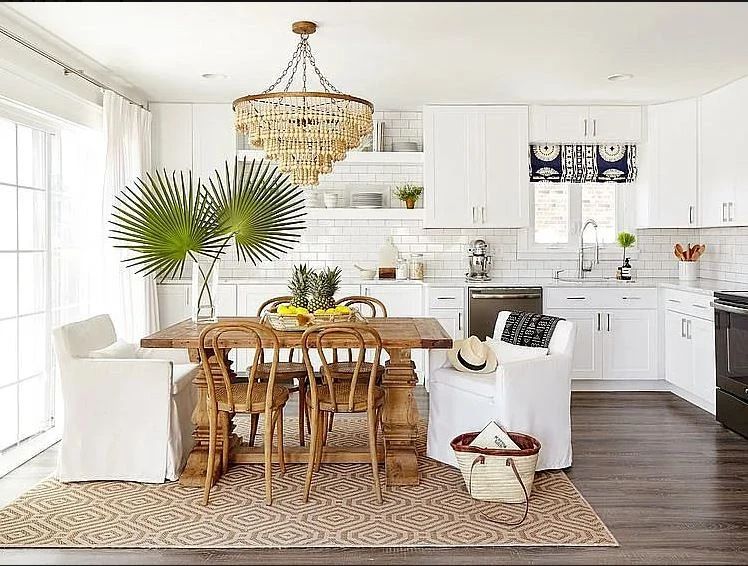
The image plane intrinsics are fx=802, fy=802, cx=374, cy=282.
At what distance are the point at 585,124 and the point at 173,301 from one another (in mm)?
4043

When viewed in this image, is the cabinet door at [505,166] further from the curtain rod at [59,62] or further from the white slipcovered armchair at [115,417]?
the white slipcovered armchair at [115,417]

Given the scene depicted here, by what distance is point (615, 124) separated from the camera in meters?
7.31

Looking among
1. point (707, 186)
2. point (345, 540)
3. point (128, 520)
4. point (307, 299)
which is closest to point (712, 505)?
point (345, 540)

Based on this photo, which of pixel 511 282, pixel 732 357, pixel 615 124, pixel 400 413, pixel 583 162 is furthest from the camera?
pixel 583 162

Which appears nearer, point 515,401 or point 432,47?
point 515,401

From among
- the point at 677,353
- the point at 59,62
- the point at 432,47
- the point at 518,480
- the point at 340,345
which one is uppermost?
the point at 432,47

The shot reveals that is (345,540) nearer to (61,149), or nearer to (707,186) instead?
(61,149)

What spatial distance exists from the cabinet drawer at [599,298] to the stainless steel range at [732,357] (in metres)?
1.19

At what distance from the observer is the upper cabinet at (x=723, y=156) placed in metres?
6.21

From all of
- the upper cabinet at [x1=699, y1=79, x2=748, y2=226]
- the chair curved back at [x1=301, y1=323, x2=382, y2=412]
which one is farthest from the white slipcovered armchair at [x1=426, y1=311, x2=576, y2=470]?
the upper cabinet at [x1=699, y1=79, x2=748, y2=226]

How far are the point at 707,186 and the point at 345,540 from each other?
15.9 feet

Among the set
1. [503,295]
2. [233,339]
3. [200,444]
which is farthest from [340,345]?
[503,295]

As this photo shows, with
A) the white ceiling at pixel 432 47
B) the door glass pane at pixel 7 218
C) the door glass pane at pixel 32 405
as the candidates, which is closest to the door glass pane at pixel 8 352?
the door glass pane at pixel 32 405

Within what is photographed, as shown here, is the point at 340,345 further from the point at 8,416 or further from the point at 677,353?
the point at 677,353
